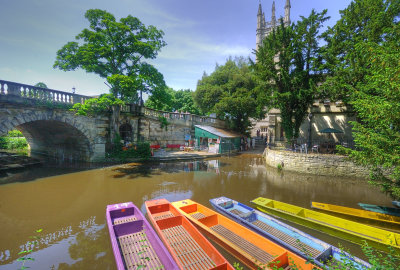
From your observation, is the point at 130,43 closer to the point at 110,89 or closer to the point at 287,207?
the point at 110,89

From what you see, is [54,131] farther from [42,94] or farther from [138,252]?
[138,252]

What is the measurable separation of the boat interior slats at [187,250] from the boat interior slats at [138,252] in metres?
0.58

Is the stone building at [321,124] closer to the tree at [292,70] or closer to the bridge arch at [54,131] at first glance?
the tree at [292,70]

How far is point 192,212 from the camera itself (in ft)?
23.4

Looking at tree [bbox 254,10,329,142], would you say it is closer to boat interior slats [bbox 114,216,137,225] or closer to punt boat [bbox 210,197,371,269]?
punt boat [bbox 210,197,371,269]

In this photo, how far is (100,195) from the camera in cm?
935

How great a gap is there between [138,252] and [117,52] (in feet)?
50.4

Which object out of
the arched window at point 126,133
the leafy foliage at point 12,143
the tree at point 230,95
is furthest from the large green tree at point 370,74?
the leafy foliage at point 12,143

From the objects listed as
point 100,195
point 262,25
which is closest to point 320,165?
point 100,195

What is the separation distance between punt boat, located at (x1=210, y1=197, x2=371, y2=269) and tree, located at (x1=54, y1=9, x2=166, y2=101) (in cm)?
1207

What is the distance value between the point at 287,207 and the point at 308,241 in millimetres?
2476

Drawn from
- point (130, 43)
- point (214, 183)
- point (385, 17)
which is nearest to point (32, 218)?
point (214, 183)

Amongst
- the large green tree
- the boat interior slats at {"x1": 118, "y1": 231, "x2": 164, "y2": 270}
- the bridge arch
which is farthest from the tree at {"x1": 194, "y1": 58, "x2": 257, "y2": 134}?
the boat interior slats at {"x1": 118, "y1": 231, "x2": 164, "y2": 270}

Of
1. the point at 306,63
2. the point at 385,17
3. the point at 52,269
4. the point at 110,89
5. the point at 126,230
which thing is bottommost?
the point at 52,269
